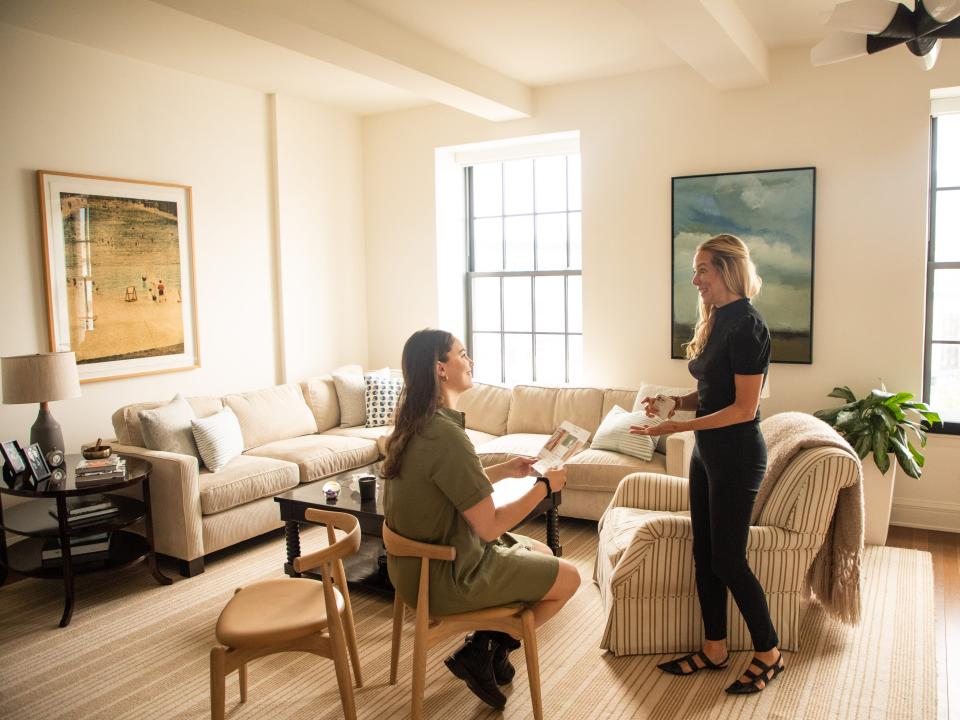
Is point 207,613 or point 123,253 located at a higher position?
point 123,253

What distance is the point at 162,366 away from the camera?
503 centimetres

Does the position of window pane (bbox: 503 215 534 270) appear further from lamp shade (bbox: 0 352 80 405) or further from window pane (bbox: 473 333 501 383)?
lamp shade (bbox: 0 352 80 405)

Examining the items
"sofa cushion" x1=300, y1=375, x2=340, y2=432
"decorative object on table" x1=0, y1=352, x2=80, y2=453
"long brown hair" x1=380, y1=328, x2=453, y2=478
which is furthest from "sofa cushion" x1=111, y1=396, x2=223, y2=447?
"long brown hair" x1=380, y1=328, x2=453, y2=478

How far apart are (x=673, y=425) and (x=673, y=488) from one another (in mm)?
764

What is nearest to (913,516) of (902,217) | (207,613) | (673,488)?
(902,217)

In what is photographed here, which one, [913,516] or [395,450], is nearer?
[395,450]

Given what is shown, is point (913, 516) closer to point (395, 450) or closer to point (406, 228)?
point (395, 450)

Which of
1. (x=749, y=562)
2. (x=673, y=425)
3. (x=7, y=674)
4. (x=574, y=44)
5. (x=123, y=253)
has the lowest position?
(x=7, y=674)

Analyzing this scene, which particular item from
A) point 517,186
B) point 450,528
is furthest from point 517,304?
point 450,528

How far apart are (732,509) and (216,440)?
116 inches

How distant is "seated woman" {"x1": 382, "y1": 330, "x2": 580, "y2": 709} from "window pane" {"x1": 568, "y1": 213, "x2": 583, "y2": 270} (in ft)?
11.7

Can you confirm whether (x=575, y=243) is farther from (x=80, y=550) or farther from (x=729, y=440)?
(x=80, y=550)

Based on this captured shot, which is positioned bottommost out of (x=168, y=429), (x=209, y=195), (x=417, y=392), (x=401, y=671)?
(x=401, y=671)

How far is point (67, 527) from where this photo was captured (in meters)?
3.59
